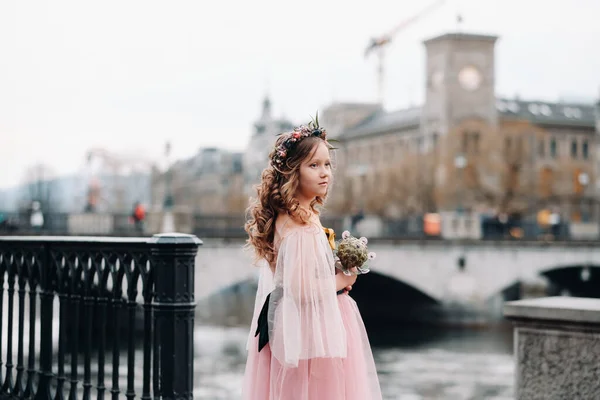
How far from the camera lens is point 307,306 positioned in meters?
4.69

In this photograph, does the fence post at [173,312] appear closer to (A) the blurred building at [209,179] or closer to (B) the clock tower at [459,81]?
(B) the clock tower at [459,81]

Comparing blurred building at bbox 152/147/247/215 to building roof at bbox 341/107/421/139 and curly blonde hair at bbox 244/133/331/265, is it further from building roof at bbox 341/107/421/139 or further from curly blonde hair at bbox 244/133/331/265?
curly blonde hair at bbox 244/133/331/265

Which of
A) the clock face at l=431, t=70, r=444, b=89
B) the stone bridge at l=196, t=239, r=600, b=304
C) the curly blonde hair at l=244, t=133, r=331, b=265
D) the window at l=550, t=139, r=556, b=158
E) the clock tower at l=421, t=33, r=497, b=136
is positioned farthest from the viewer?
the window at l=550, t=139, r=556, b=158

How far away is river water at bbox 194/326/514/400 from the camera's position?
22.7 m

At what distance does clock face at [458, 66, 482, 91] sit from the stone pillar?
256 feet

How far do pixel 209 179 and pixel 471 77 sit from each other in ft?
144

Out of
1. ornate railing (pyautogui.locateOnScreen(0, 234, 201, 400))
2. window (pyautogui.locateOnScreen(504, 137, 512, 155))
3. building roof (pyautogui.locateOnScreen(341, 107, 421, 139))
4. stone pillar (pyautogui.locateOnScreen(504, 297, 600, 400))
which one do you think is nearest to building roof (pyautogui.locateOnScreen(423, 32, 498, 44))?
building roof (pyautogui.locateOnScreen(341, 107, 421, 139))

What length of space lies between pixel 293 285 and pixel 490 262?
125 feet

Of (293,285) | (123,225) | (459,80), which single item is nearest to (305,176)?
(293,285)

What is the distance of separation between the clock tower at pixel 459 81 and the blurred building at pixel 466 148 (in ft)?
0.28

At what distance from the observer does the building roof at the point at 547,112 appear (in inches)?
3501

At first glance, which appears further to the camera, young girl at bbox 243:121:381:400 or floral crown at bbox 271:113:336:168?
floral crown at bbox 271:113:336:168

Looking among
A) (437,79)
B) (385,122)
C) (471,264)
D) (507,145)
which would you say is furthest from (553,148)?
(471,264)

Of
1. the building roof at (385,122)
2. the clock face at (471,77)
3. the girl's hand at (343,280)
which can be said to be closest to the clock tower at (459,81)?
the clock face at (471,77)
